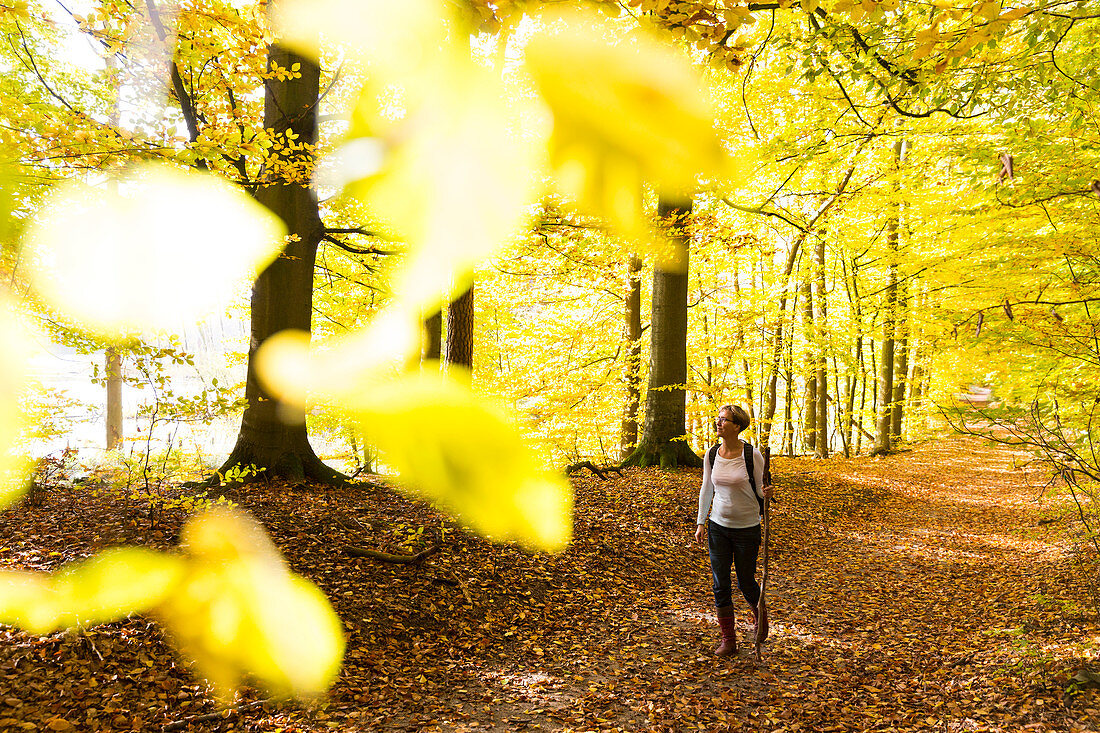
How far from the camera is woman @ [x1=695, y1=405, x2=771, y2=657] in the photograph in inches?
171

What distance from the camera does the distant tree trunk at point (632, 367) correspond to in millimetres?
13531

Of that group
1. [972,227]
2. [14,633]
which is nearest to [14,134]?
[14,633]

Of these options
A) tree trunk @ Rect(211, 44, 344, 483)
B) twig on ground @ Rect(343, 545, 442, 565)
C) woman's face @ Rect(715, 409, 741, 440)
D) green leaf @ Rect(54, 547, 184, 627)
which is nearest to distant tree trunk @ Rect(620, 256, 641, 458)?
tree trunk @ Rect(211, 44, 344, 483)

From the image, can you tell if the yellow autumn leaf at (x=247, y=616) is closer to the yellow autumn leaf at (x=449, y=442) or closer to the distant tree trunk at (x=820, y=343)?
the yellow autumn leaf at (x=449, y=442)

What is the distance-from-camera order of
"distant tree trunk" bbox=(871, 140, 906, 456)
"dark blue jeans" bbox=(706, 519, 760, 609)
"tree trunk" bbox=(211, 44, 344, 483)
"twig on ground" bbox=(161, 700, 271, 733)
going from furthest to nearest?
"distant tree trunk" bbox=(871, 140, 906, 456) < "tree trunk" bbox=(211, 44, 344, 483) < "dark blue jeans" bbox=(706, 519, 760, 609) < "twig on ground" bbox=(161, 700, 271, 733)

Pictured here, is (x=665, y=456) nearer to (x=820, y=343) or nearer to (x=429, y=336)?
(x=820, y=343)

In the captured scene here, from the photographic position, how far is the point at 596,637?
5035 millimetres

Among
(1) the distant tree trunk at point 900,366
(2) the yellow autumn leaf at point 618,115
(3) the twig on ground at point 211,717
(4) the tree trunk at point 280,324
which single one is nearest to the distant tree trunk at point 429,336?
(2) the yellow autumn leaf at point 618,115

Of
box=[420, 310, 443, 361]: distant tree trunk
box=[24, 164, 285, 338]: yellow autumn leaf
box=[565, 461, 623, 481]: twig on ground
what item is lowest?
box=[565, 461, 623, 481]: twig on ground

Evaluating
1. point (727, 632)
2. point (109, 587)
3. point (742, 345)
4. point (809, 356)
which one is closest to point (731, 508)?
point (727, 632)

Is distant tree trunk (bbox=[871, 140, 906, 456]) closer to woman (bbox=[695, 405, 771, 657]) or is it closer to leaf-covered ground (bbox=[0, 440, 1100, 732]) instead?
leaf-covered ground (bbox=[0, 440, 1100, 732])

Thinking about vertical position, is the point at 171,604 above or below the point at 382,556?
above

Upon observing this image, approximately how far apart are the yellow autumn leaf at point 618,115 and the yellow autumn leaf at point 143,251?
0.36 meters

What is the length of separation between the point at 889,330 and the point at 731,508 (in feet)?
42.8
